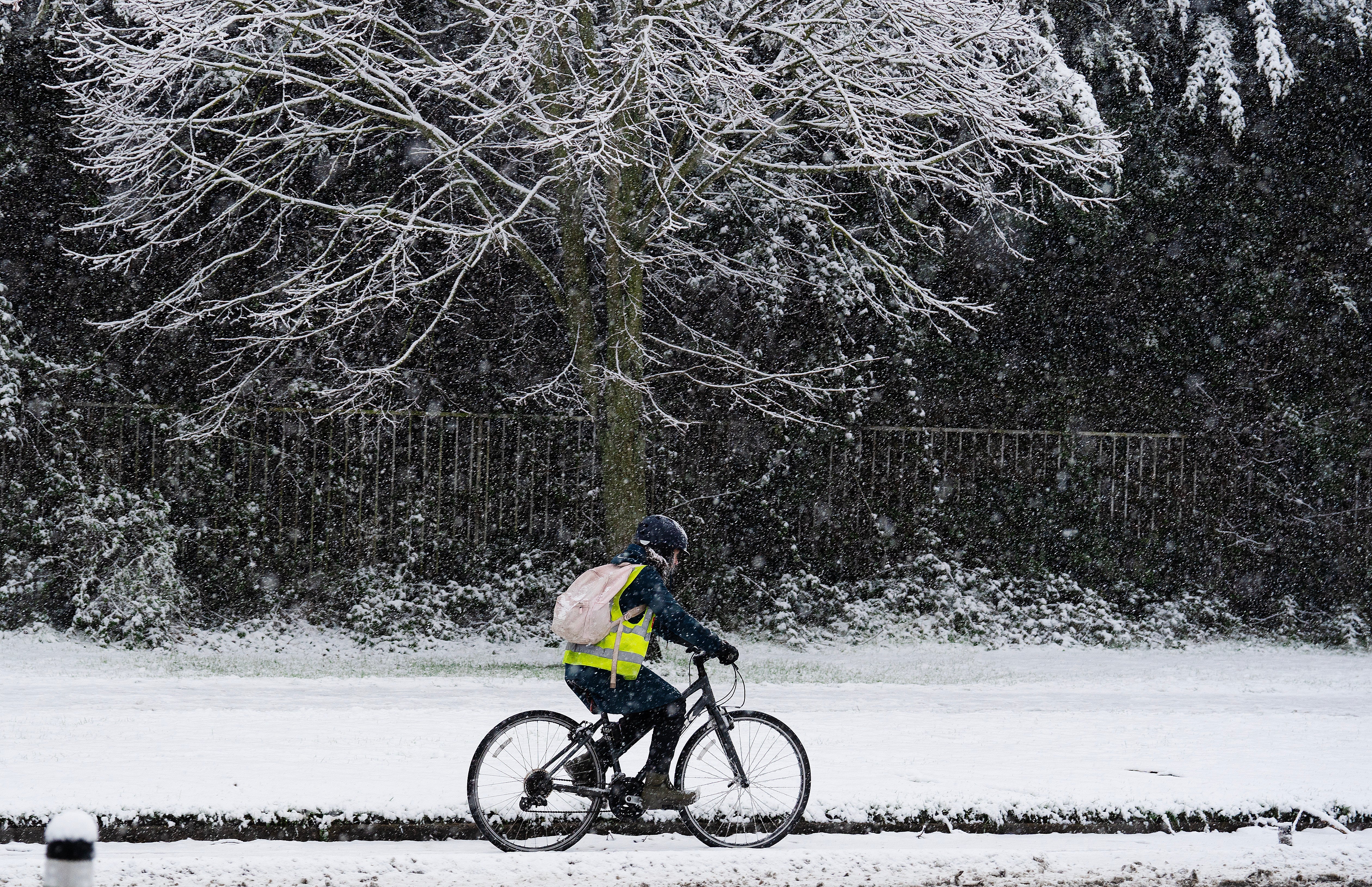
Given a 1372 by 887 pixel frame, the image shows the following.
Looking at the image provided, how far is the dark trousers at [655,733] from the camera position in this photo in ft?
19.4

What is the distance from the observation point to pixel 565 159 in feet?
37.5

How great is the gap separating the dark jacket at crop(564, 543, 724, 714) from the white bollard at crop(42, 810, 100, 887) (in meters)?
3.25

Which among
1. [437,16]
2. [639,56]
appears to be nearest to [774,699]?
[639,56]

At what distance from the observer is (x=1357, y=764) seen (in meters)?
7.78

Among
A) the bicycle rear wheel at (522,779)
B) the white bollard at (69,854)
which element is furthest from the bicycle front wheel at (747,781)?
the white bollard at (69,854)

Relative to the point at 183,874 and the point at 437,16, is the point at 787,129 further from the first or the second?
the point at 183,874

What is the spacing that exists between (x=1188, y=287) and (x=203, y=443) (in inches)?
459

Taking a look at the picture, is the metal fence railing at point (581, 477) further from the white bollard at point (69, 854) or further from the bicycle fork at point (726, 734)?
the white bollard at point (69, 854)

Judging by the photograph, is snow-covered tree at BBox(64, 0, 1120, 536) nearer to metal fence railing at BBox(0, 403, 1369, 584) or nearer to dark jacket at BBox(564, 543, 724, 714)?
metal fence railing at BBox(0, 403, 1369, 584)

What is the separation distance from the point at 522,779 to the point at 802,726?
319 centimetres

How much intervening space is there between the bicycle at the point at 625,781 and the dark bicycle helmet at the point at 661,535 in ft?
1.63

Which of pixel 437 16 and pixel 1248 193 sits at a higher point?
pixel 437 16

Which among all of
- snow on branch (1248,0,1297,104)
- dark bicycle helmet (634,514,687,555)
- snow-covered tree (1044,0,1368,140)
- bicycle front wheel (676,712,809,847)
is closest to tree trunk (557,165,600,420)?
snow-covered tree (1044,0,1368,140)

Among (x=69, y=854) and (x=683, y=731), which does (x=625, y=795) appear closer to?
(x=683, y=731)
